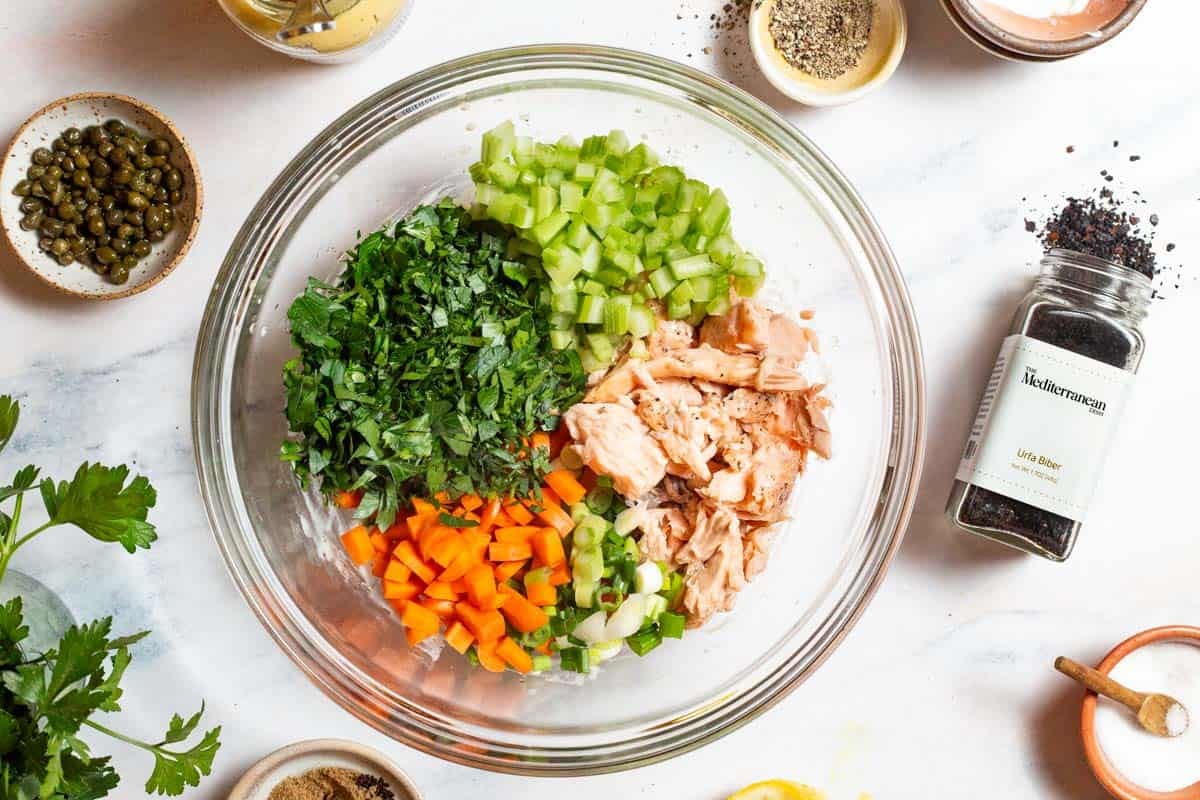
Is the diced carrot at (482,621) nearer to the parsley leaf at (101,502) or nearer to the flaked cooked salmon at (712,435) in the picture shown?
the flaked cooked salmon at (712,435)

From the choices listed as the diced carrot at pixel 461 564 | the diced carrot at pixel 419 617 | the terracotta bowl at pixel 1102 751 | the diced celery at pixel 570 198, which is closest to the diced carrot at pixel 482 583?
the diced carrot at pixel 461 564

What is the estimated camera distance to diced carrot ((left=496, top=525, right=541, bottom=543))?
1.91 m

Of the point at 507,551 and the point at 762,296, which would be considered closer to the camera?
the point at 507,551

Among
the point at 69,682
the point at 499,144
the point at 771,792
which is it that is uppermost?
the point at 499,144

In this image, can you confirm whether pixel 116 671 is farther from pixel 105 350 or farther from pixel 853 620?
pixel 853 620

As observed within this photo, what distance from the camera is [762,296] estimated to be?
2.19 metres

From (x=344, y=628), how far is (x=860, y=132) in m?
1.60

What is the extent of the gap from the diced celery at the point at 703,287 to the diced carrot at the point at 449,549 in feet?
2.17

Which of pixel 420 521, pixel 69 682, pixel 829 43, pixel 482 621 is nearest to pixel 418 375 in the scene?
pixel 420 521

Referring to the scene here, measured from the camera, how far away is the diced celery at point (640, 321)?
1.94 m

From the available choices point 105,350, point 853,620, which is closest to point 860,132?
point 853,620

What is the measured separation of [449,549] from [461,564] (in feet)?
0.12

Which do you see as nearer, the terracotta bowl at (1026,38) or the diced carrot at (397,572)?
the diced carrot at (397,572)

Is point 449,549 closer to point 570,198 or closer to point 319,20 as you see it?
point 570,198
